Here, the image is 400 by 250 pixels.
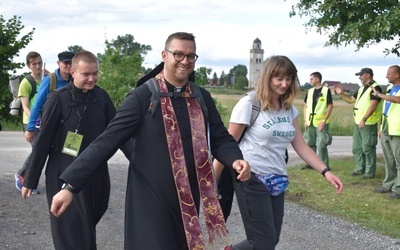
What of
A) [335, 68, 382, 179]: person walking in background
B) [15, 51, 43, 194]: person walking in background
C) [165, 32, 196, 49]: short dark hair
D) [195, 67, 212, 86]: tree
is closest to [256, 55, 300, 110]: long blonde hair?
[165, 32, 196, 49]: short dark hair

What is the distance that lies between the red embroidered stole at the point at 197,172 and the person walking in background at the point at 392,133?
21.5 feet

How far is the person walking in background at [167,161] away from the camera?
4.04m

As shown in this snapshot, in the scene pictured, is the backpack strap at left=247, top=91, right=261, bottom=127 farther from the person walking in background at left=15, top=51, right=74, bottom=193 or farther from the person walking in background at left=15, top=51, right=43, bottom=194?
the person walking in background at left=15, top=51, right=43, bottom=194

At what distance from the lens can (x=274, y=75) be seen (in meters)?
5.15

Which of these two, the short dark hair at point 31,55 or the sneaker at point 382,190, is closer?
the short dark hair at point 31,55

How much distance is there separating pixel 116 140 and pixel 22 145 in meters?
12.6

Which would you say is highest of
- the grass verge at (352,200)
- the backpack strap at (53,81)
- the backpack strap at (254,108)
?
the backpack strap at (53,81)

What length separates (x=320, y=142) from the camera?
12617mm

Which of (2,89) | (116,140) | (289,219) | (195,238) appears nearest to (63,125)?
(116,140)

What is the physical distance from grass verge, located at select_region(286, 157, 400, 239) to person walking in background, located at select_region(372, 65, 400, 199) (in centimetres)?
27

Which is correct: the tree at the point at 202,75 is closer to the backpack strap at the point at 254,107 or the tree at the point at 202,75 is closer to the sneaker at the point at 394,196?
the sneaker at the point at 394,196

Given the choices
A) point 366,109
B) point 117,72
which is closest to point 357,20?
point 366,109

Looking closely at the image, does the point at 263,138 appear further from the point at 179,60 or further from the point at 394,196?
the point at 394,196

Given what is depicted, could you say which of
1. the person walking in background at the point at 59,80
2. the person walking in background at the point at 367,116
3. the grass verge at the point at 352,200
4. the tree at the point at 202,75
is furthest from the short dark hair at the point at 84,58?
the tree at the point at 202,75
